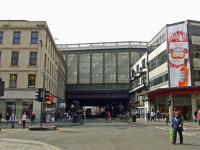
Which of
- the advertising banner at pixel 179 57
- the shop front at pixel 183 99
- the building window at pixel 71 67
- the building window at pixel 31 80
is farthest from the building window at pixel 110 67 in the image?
the building window at pixel 31 80

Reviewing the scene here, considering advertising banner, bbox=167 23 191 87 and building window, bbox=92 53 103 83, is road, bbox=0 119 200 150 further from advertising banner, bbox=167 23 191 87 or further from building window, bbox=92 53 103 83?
building window, bbox=92 53 103 83

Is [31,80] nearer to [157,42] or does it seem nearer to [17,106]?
[17,106]

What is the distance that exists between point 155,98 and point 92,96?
90.1 feet

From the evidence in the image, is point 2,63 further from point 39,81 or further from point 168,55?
point 168,55

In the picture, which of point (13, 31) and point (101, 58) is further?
point (101, 58)

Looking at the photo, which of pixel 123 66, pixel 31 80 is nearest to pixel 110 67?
pixel 123 66

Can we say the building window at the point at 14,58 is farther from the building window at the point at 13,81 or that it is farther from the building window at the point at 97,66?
the building window at the point at 97,66

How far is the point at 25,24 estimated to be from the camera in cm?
4522

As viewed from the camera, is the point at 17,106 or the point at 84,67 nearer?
the point at 17,106

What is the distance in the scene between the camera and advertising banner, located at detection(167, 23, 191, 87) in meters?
47.7

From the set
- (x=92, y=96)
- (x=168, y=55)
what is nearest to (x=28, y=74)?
(x=168, y=55)

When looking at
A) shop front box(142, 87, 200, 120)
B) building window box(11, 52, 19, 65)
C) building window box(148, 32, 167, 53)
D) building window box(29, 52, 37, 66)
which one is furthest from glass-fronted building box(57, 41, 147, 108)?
building window box(11, 52, 19, 65)

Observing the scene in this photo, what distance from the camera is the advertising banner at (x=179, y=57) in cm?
4769

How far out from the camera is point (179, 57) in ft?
158
